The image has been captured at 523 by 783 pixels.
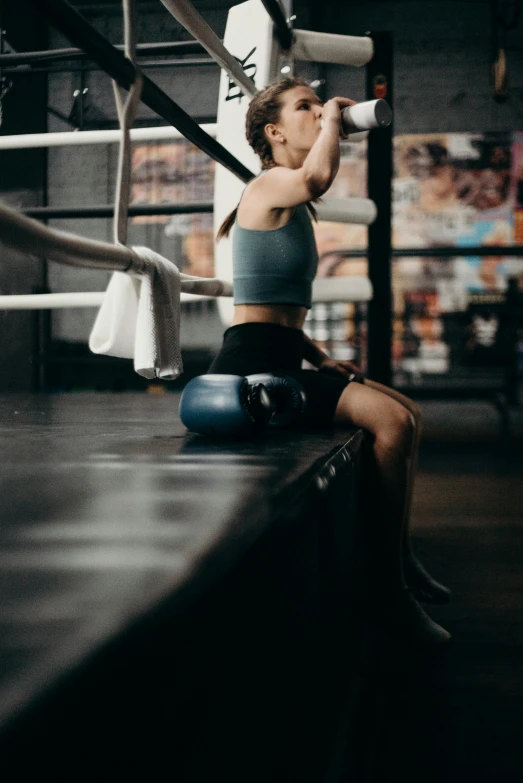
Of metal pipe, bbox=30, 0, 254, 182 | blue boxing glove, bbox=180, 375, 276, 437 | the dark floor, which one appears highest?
metal pipe, bbox=30, 0, 254, 182

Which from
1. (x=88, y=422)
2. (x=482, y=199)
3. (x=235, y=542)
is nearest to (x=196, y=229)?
(x=482, y=199)

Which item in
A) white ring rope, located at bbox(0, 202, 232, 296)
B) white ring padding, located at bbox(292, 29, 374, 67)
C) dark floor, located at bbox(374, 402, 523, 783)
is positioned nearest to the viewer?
white ring rope, located at bbox(0, 202, 232, 296)

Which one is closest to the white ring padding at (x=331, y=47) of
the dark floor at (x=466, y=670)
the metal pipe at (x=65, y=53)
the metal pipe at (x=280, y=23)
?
the metal pipe at (x=280, y=23)

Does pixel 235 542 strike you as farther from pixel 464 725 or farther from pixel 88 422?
pixel 88 422

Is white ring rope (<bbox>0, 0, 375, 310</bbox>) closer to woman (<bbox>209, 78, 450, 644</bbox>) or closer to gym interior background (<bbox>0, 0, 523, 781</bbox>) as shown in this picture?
woman (<bbox>209, 78, 450, 644</bbox>)

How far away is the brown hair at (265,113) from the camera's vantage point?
4.42 ft

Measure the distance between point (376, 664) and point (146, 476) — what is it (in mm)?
573

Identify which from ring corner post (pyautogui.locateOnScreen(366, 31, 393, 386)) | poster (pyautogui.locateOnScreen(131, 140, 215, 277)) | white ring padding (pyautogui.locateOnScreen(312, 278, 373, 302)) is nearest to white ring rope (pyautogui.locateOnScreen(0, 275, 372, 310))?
white ring padding (pyautogui.locateOnScreen(312, 278, 373, 302))

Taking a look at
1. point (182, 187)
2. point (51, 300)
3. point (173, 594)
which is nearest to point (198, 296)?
point (51, 300)

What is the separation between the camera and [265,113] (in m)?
1.35

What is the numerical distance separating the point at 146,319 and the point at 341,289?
2.74ft

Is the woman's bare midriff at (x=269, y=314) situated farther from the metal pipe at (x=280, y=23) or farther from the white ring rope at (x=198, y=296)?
the metal pipe at (x=280, y=23)

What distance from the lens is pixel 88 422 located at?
1338 millimetres

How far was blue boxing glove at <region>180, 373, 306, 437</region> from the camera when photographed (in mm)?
958
